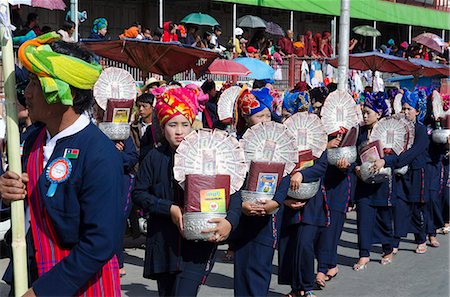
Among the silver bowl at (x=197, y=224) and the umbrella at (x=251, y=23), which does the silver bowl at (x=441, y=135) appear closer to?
the silver bowl at (x=197, y=224)

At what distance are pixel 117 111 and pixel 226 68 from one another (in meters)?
8.78

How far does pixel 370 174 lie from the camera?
831 cm

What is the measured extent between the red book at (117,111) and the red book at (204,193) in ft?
9.30

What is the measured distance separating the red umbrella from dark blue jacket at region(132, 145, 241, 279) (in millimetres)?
10869

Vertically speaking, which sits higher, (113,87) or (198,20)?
(198,20)

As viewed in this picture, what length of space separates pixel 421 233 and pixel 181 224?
592 centimetres

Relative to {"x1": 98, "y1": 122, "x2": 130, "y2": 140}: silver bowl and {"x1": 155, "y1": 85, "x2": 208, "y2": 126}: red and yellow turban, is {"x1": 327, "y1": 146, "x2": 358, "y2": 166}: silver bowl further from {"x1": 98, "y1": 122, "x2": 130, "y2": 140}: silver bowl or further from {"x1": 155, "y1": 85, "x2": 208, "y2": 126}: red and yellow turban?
{"x1": 155, "y1": 85, "x2": 208, "y2": 126}: red and yellow turban

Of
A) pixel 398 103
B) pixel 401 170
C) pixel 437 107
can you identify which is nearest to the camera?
pixel 401 170

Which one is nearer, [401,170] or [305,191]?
[305,191]

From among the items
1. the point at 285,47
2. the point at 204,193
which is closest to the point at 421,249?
the point at 204,193

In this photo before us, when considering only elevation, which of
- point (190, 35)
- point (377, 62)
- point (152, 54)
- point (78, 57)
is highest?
point (190, 35)

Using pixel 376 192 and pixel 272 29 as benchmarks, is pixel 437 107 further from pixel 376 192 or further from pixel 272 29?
pixel 272 29

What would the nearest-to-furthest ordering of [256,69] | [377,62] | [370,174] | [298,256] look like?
[298,256] → [370,174] → [256,69] → [377,62]

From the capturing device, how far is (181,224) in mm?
4523
